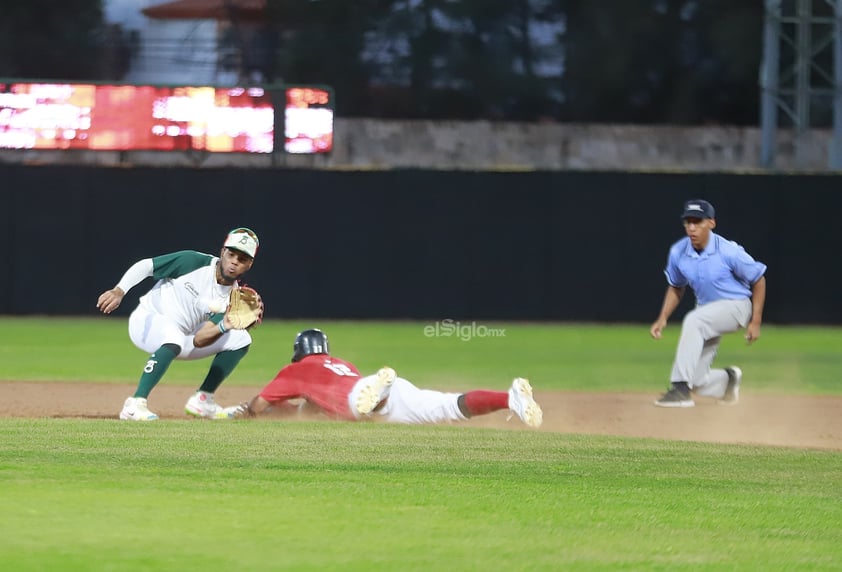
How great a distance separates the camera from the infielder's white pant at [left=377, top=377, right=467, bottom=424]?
340 inches

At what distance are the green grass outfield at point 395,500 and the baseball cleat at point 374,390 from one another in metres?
0.15

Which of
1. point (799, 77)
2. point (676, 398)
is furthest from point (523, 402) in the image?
point (799, 77)

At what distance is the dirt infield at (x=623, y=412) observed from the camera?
364 inches

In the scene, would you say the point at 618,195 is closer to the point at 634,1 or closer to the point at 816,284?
the point at 816,284

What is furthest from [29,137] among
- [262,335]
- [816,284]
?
[816,284]

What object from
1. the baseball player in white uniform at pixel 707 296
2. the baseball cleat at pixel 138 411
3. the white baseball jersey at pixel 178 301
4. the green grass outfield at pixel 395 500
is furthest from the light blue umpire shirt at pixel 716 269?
the baseball cleat at pixel 138 411

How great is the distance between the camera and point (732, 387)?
1072cm

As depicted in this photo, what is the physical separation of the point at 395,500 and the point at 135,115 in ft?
45.3

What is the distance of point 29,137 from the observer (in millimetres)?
18953

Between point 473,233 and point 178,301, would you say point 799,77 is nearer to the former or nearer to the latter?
point 473,233

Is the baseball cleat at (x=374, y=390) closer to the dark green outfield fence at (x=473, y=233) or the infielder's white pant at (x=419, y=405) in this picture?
the infielder's white pant at (x=419, y=405)

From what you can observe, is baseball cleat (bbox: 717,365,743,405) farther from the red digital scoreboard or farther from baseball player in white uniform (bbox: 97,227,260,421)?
the red digital scoreboard

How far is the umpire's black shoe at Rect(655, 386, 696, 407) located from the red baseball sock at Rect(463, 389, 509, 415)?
2.59 metres

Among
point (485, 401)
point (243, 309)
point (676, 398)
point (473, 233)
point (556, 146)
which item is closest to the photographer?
point (485, 401)
